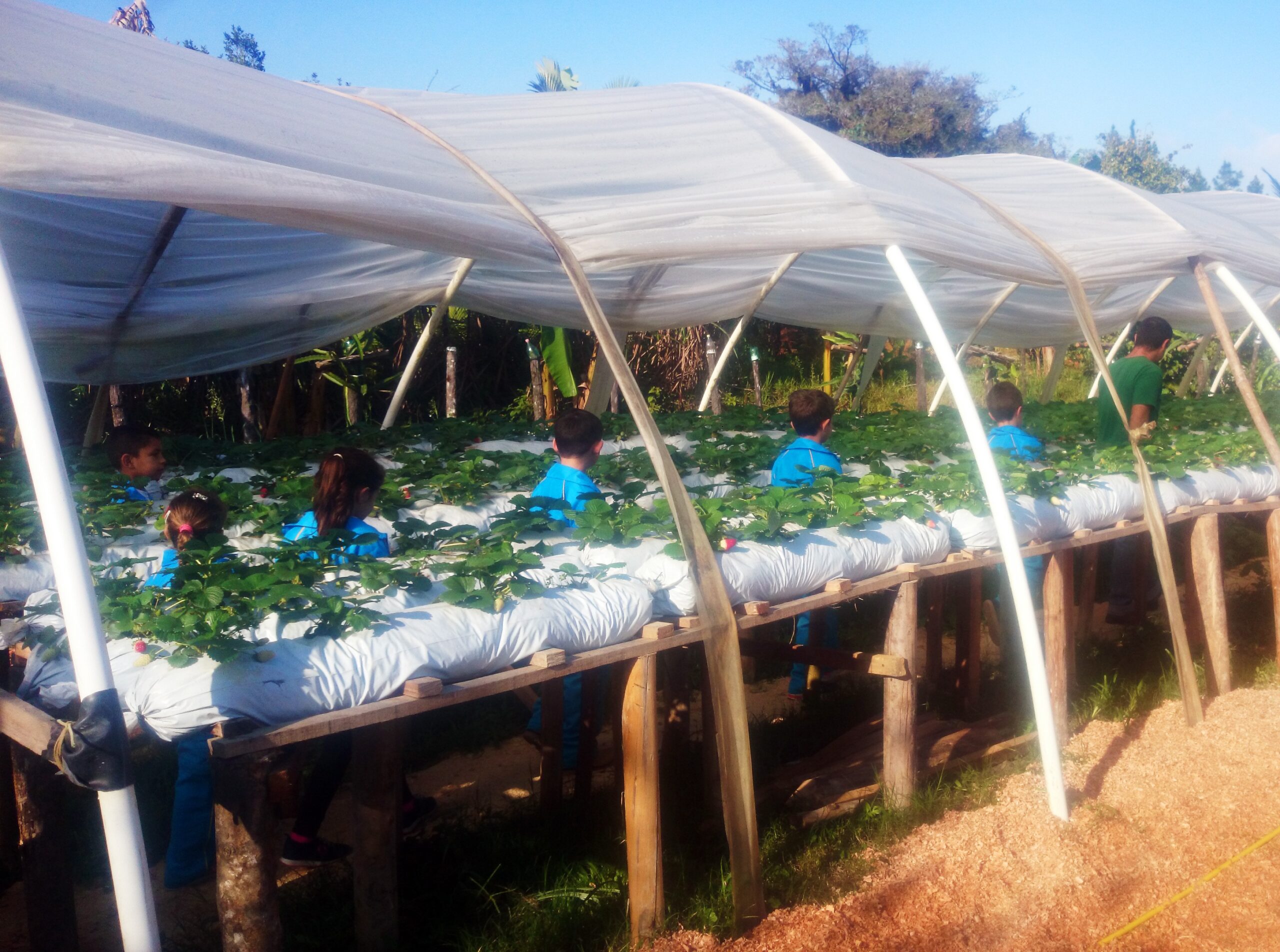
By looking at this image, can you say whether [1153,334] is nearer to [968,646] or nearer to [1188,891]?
[968,646]

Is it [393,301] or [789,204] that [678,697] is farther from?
[393,301]

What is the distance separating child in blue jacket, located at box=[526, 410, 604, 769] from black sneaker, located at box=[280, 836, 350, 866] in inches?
36.5

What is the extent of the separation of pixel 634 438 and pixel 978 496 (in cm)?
350

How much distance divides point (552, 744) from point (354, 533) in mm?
1338

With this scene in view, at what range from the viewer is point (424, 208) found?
10.5ft

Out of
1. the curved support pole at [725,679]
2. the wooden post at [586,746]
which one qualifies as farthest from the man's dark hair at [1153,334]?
the curved support pole at [725,679]

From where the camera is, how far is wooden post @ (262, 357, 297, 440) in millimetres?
9891

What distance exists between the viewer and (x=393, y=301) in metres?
6.62

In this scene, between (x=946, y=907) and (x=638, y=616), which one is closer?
(x=638, y=616)

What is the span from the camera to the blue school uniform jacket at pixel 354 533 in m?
3.34

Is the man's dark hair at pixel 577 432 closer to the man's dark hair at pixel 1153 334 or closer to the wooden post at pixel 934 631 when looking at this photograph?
the wooden post at pixel 934 631

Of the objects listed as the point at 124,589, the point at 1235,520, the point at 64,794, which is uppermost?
the point at 124,589

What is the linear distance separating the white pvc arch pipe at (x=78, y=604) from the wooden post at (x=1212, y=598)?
548cm

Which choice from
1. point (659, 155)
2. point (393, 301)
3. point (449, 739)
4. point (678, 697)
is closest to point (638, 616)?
point (678, 697)
